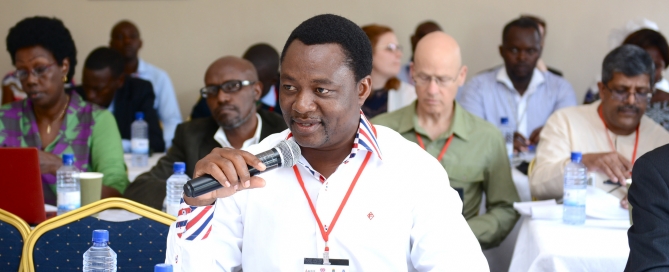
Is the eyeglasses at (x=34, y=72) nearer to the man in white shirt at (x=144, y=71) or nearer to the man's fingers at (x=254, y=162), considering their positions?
the man's fingers at (x=254, y=162)

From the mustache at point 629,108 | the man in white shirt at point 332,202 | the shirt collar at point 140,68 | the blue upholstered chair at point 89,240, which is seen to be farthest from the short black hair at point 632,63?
the shirt collar at point 140,68

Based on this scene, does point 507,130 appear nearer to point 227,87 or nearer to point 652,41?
point 652,41

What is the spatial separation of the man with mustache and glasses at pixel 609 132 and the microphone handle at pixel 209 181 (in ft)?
6.76

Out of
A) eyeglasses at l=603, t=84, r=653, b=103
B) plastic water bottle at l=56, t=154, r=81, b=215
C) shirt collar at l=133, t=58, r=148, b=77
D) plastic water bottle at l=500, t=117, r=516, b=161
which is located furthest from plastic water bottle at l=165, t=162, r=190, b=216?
shirt collar at l=133, t=58, r=148, b=77

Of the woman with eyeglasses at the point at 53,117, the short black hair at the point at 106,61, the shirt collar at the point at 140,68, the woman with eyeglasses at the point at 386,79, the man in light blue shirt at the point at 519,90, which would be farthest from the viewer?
the shirt collar at the point at 140,68

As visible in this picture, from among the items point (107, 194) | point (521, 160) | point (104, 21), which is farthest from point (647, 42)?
point (104, 21)

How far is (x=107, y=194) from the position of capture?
3453mm

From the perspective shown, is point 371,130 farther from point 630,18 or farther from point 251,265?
point 630,18

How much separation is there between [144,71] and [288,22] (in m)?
1.53

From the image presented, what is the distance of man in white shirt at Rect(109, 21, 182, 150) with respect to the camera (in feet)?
22.7

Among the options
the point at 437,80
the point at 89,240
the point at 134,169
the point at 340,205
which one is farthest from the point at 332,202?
the point at 134,169

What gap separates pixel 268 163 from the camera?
168 centimetres

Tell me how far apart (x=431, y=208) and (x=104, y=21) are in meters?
6.31

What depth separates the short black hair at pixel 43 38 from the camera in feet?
11.7
